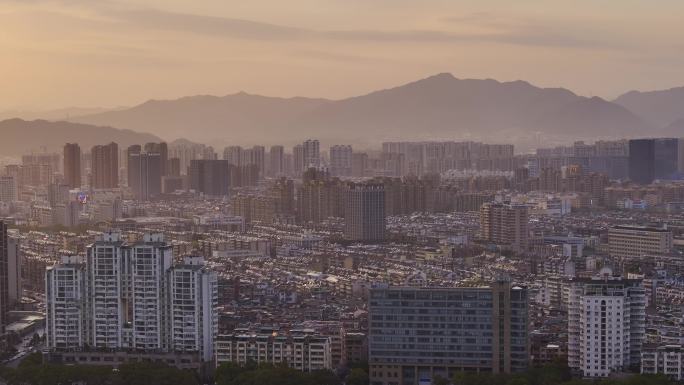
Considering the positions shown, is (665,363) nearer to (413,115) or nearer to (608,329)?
(608,329)

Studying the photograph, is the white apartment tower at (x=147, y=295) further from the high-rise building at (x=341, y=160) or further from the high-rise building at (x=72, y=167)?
the high-rise building at (x=341, y=160)

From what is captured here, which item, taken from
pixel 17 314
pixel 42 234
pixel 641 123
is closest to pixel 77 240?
pixel 42 234

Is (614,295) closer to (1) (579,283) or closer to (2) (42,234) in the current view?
(1) (579,283)

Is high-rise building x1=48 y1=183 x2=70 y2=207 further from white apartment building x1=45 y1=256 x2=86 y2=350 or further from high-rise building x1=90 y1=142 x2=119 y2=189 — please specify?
white apartment building x1=45 y1=256 x2=86 y2=350

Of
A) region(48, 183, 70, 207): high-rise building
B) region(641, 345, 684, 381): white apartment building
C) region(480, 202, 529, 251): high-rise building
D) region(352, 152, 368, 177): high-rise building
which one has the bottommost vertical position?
region(641, 345, 684, 381): white apartment building

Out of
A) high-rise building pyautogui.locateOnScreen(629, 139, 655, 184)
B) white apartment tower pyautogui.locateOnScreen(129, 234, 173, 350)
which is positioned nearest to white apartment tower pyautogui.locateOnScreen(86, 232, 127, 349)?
white apartment tower pyautogui.locateOnScreen(129, 234, 173, 350)

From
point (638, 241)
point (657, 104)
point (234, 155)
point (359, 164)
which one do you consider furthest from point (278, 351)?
point (657, 104)
